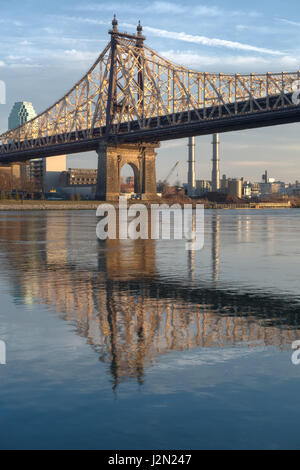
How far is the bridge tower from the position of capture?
407 ft

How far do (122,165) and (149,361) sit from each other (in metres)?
122

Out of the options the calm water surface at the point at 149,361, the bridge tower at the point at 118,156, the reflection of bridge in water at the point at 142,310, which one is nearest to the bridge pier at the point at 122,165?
the bridge tower at the point at 118,156

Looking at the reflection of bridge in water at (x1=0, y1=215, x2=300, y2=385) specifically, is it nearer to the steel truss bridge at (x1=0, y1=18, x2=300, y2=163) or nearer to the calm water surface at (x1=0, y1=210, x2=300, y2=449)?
the calm water surface at (x1=0, y1=210, x2=300, y2=449)

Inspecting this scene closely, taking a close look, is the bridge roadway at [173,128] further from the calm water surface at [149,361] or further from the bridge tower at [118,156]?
the calm water surface at [149,361]

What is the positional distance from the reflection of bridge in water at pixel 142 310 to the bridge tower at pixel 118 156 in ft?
342

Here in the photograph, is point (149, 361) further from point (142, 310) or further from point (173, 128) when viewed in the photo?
point (173, 128)

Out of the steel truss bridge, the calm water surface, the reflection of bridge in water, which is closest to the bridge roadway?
the steel truss bridge

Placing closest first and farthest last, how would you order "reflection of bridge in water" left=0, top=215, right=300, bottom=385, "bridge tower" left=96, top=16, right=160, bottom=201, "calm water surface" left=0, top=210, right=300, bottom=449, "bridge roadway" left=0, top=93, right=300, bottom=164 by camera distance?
"calm water surface" left=0, top=210, right=300, bottom=449
"reflection of bridge in water" left=0, top=215, right=300, bottom=385
"bridge roadway" left=0, top=93, right=300, bottom=164
"bridge tower" left=96, top=16, right=160, bottom=201

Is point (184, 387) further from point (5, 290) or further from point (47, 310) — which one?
point (5, 290)

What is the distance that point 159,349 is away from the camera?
931 cm

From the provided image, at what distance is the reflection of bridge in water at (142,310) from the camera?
963 centimetres

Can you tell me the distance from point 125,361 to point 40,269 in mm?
11735

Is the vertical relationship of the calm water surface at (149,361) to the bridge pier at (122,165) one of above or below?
below

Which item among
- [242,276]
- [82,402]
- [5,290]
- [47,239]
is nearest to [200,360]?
[82,402]
